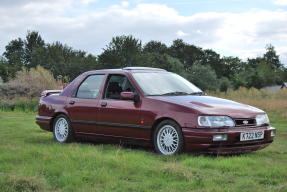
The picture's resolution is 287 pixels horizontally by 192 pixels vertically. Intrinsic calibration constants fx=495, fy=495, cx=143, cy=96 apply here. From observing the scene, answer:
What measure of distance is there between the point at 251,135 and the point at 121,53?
240ft

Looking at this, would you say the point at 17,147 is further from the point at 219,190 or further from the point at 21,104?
the point at 21,104

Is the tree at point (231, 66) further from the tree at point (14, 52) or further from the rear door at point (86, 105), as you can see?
the rear door at point (86, 105)

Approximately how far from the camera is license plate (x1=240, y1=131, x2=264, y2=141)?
7.66 meters

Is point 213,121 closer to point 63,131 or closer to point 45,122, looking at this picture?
point 63,131

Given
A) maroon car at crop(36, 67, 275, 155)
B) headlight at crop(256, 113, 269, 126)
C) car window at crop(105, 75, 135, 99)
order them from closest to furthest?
maroon car at crop(36, 67, 275, 155) < headlight at crop(256, 113, 269, 126) < car window at crop(105, 75, 135, 99)

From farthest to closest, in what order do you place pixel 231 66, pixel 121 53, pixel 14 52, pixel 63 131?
1. pixel 231 66
2. pixel 14 52
3. pixel 121 53
4. pixel 63 131

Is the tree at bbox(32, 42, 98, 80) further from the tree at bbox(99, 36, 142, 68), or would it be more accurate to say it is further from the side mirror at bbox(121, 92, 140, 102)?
the side mirror at bbox(121, 92, 140, 102)

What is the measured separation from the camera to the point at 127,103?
854 centimetres

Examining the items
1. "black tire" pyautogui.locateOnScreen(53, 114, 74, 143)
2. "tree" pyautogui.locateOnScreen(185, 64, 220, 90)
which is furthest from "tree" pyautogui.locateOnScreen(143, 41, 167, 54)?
"black tire" pyautogui.locateOnScreen(53, 114, 74, 143)

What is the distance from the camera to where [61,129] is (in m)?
9.91

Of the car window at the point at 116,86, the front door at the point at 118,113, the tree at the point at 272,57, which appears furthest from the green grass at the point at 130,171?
the tree at the point at 272,57

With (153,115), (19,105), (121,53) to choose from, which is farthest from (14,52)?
(153,115)

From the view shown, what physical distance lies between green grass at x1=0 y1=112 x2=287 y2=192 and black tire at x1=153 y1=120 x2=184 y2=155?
0.61ft

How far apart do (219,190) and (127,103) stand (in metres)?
→ 3.78
